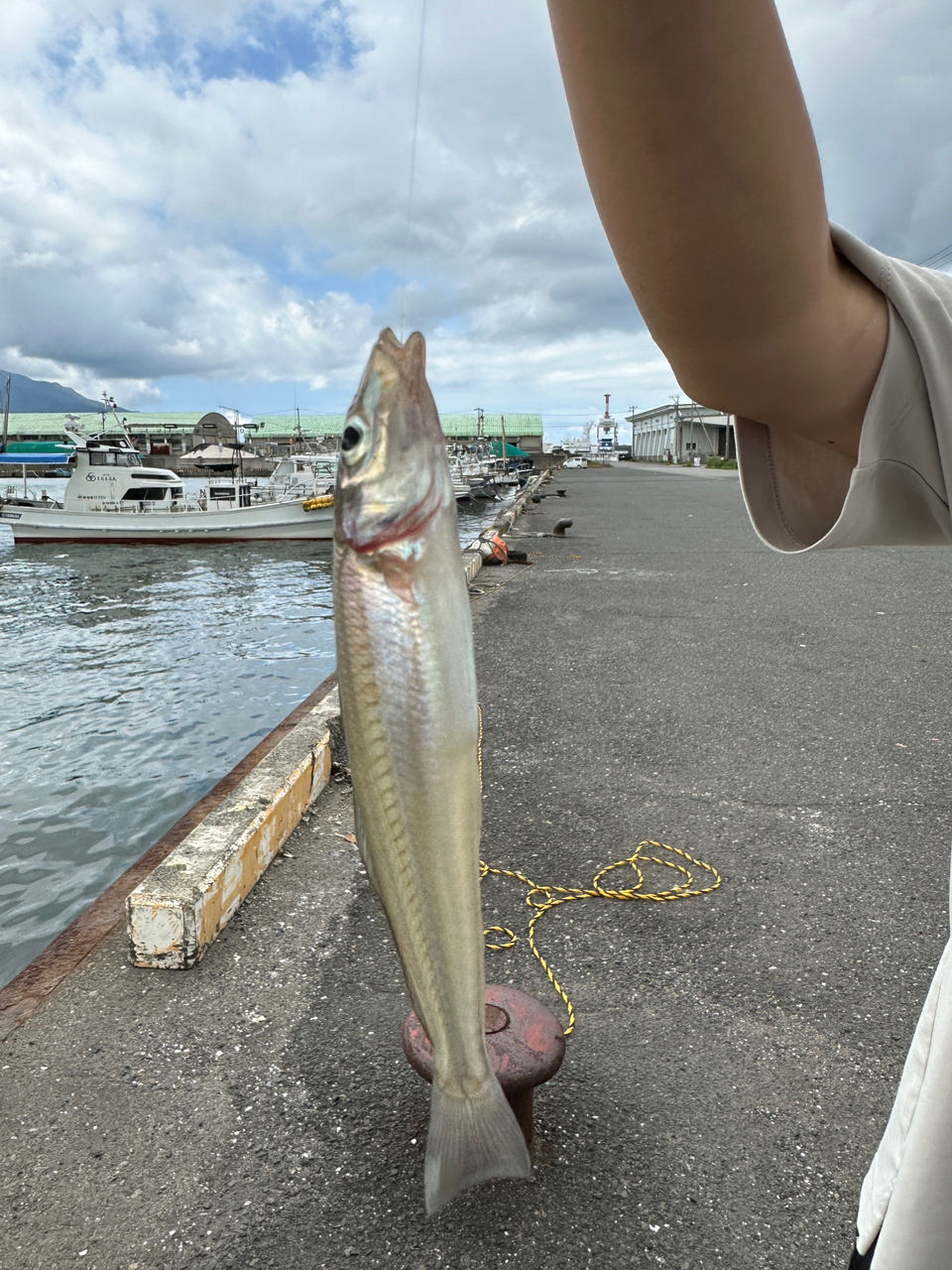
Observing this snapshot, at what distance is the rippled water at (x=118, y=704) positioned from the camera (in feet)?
20.5

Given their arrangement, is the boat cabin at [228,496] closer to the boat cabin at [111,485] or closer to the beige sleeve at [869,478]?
the boat cabin at [111,485]

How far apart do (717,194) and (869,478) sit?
479mm

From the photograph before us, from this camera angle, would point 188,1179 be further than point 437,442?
Yes

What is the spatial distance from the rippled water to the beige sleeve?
5.00 meters

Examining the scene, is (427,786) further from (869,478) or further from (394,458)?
(869,478)

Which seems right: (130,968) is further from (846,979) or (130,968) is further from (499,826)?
(846,979)

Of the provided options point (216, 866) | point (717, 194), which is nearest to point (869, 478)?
point (717, 194)

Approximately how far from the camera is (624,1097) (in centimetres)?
280

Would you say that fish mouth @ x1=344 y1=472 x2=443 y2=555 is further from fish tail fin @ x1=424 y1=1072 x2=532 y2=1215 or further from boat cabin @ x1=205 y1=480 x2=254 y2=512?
boat cabin @ x1=205 y1=480 x2=254 y2=512

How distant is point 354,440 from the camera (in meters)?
1.12

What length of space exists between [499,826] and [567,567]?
10.6 meters

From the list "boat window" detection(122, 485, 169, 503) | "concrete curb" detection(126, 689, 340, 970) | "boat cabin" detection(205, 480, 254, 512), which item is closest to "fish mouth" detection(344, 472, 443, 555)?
"concrete curb" detection(126, 689, 340, 970)

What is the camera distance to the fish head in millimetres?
1075

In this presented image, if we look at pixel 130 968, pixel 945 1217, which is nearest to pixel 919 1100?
pixel 945 1217
